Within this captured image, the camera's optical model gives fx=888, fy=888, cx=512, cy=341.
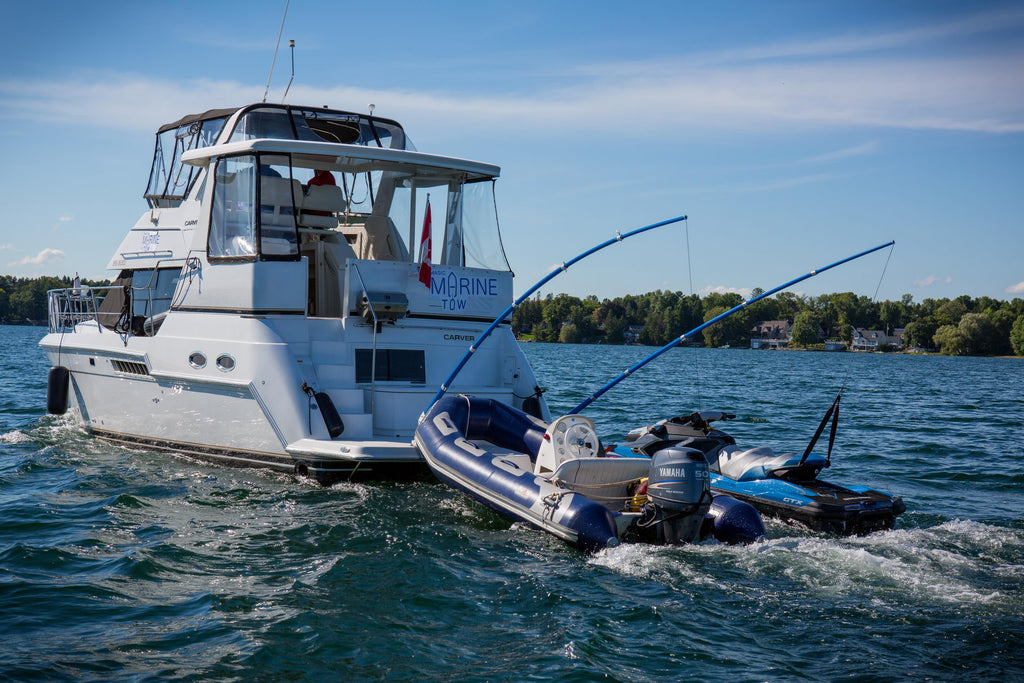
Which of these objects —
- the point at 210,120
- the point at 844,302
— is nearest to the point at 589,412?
the point at 210,120

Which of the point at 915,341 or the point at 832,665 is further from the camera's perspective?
the point at 915,341

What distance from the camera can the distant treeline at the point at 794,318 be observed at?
307 feet

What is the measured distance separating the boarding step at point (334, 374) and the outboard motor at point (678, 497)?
13.8 ft

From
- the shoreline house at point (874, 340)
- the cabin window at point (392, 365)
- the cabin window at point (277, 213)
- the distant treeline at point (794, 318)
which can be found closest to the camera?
the cabin window at point (277, 213)

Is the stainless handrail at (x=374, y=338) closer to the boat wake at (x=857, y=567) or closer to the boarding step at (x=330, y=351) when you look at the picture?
the boarding step at (x=330, y=351)

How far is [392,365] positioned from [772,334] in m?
110

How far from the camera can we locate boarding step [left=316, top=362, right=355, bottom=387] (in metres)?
10.4

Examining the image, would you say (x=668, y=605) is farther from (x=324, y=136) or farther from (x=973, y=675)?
(x=324, y=136)

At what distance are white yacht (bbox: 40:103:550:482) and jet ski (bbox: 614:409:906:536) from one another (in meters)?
1.81

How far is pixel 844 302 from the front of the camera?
106 meters

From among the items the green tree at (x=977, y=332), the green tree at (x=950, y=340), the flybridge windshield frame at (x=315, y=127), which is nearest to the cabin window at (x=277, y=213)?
the flybridge windshield frame at (x=315, y=127)

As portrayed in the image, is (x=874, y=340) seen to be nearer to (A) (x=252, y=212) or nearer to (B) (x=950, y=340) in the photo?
(B) (x=950, y=340)

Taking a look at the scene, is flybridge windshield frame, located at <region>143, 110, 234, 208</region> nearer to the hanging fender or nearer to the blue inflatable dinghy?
the hanging fender

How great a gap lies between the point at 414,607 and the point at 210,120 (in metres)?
9.06
